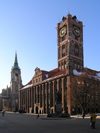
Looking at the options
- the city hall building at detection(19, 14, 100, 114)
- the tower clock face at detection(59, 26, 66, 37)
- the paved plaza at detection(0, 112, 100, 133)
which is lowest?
the paved plaza at detection(0, 112, 100, 133)

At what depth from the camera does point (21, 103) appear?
8712 cm

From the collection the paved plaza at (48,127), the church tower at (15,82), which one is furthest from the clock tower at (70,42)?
the church tower at (15,82)

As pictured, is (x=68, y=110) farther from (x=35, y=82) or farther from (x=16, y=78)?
(x=16, y=78)

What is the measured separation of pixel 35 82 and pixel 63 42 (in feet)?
67.0

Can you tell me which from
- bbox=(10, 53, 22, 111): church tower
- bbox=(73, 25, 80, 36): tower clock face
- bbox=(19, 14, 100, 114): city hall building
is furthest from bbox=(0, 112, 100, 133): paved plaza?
bbox=(10, 53, 22, 111): church tower

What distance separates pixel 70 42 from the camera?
69125 millimetres

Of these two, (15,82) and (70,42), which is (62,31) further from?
(15,82)

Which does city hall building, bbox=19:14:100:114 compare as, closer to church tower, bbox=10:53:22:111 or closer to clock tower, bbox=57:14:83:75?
clock tower, bbox=57:14:83:75

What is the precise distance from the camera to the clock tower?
69.3 meters

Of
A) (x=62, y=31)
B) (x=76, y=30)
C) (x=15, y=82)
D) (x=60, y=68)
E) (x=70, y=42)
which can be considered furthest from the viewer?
(x=15, y=82)

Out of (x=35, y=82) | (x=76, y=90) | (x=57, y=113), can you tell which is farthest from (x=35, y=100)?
(x=57, y=113)

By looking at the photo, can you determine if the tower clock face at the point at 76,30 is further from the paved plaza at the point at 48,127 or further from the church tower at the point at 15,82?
the church tower at the point at 15,82

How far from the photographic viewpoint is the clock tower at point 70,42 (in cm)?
6931

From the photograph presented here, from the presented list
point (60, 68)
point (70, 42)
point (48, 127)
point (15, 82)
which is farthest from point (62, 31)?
point (48, 127)
